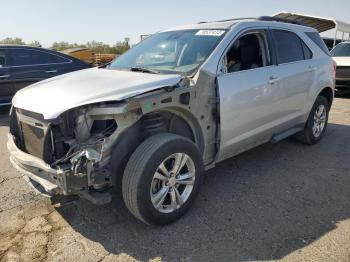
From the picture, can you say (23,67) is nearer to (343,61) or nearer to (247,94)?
(247,94)

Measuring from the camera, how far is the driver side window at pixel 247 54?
3.84 m

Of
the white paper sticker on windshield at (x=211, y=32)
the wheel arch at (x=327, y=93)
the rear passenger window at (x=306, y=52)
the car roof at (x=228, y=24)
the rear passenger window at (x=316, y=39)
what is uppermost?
the car roof at (x=228, y=24)

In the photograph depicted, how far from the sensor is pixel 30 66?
8.07 m

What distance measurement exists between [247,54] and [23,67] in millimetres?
5797

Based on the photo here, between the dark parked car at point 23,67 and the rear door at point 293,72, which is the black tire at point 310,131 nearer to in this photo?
the rear door at point 293,72

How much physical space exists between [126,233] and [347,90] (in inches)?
403

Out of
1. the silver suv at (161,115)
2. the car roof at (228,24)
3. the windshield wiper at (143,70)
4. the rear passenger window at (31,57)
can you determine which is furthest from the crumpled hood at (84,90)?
the rear passenger window at (31,57)

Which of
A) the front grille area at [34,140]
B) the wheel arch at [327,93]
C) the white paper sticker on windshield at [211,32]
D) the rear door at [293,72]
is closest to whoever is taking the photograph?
the front grille area at [34,140]

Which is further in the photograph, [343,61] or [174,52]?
[343,61]

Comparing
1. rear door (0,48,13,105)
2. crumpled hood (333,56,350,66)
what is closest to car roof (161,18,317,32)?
rear door (0,48,13,105)

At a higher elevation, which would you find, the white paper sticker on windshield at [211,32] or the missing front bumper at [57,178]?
the white paper sticker on windshield at [211,32]

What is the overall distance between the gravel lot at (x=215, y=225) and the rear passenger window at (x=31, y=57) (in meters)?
4.28

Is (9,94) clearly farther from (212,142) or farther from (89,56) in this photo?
(89,56)

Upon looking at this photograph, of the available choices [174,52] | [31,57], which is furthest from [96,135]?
[31,57]
